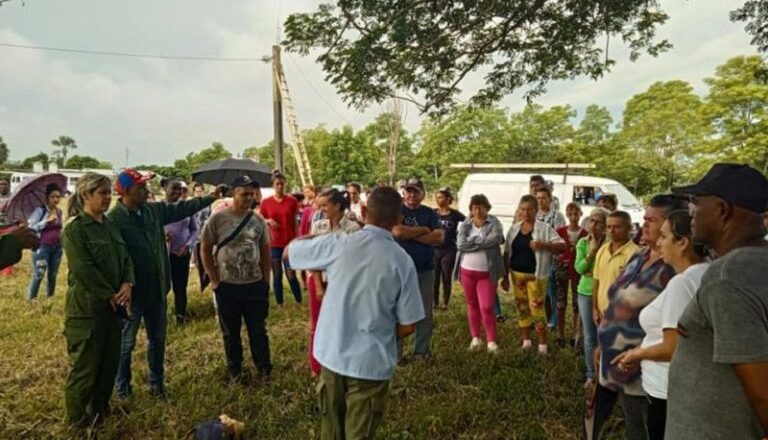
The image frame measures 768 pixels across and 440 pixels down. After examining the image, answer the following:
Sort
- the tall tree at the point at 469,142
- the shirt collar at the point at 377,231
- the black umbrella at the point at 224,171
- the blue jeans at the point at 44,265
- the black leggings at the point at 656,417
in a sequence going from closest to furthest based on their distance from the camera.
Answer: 1. the black leggings at the point at 656,417
2. the shirt collar at the point at 377,231
3. the blue jeans at the point at 44,265
4. the black umbrella at the point at 224,171
5. the tall tree at the point at 469,142

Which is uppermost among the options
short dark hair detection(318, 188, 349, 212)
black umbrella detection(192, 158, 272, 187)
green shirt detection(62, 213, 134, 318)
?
black umbrella detection(192, 158, 272, 187)

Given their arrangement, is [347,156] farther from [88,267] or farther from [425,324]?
[88,267]

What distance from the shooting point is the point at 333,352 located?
2.33 m

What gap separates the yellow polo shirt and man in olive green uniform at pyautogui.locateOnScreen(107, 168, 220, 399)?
3587 mm

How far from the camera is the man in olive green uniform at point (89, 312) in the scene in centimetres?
317

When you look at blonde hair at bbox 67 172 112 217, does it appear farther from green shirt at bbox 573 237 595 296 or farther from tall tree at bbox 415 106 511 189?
tall tree at bbox 415 106 511 189

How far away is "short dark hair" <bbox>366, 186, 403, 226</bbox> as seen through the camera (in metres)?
2.40

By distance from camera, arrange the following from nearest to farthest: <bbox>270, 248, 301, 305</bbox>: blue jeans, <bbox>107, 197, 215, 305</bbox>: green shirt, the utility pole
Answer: <bbox>107, 197, 215, 305</bbox>: green shirt → <bbox>270, 248, 301, 305</bbox>: blue jeans → the utility pole

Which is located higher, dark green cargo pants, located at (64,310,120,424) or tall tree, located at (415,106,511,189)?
tall tree, located at (415,106,511,189)

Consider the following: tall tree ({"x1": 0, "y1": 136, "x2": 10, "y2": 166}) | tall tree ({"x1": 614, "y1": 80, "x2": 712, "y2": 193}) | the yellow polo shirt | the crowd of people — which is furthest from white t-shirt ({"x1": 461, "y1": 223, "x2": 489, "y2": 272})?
tall tree ({"x1": 0, "y1": 136, "x2": 10, "y2": 166})

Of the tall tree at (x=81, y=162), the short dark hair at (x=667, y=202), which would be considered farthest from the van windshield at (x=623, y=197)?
the tall tree at (x=81, y=162)

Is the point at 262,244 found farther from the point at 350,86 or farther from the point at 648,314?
the point at 648,314

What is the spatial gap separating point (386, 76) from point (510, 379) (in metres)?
3.45

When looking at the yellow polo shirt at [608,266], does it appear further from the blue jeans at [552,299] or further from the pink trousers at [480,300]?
the blue jeans at [552,299]
